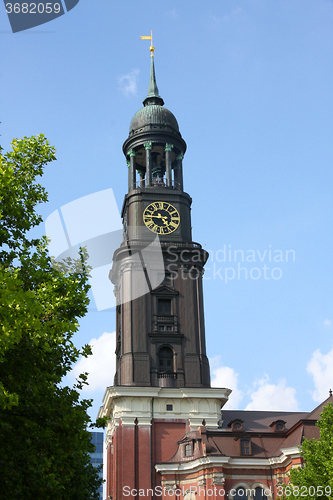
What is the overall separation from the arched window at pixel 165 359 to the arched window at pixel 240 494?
13.5 m

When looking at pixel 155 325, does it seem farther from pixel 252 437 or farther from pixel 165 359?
pixel 252 437

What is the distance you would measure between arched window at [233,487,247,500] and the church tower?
683 centimetres

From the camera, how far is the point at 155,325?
6512cm

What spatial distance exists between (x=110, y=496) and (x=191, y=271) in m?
24.7

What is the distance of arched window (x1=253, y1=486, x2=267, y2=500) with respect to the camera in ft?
187

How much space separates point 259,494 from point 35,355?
45.2 metres

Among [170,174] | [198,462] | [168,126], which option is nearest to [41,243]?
[198,462]

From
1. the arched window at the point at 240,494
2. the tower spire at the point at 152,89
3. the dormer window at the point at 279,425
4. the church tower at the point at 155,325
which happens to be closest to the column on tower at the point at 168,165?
the church tower at the point at 155,325

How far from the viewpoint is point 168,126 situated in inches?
3017

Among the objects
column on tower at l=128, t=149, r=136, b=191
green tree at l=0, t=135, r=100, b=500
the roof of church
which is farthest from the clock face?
green tree at l=0, t=135, r=100, b=500

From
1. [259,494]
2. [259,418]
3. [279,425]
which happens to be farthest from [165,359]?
[259,494]

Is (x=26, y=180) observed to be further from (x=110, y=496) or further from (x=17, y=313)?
(x=110, y=496)

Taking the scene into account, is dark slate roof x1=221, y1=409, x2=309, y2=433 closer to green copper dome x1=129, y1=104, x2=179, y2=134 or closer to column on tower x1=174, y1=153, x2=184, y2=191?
column on tower x1=174, y1=153, x2=184, y2=191

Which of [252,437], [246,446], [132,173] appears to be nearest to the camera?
[246,446]
